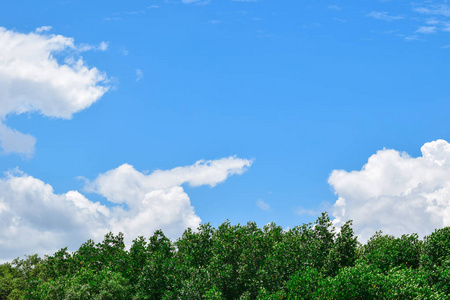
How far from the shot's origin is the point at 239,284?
1679 inches

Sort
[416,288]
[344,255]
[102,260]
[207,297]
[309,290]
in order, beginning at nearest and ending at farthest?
[416,288] < [309,290] < [207,297] < [344,255] < [102,260]

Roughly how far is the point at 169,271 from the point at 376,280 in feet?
68.9

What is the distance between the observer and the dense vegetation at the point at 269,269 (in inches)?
1355

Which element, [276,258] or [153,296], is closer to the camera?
[276,258]

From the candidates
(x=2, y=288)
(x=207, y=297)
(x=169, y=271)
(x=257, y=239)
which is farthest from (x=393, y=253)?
(x=2, y=288)

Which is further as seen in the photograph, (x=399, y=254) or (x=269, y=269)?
(x=399, y=254)

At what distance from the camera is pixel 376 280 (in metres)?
33.8

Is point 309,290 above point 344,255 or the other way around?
the other way around

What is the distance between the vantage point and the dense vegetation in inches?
1355

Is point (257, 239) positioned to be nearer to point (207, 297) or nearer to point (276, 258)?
point (276, 258)

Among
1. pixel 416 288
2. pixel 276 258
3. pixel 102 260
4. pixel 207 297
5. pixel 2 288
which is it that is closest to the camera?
pixel 416 288

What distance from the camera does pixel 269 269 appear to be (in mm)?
40344

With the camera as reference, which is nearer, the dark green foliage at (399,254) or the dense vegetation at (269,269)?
the dense vegetation at (269,269)

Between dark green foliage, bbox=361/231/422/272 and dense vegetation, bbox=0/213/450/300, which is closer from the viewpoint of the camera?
dense vegetation, bbox=0/213/450/300
